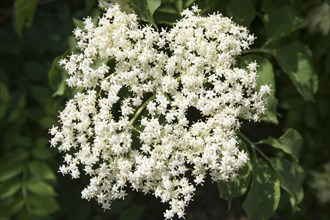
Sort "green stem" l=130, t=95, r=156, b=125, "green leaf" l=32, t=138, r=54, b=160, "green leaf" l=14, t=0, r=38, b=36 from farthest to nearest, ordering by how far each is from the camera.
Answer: "green leaf" l=32, t=138, r=54, b=160
"green leaf" l=14, t=0, r=38, b=36
"green stem" l=130, t=95, r=156, b=125

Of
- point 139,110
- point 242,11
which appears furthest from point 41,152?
point 242,11

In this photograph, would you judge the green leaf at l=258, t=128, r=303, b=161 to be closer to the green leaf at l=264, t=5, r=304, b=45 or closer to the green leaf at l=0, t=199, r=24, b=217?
the green leaf at l=264, t=5, r=304, b=45

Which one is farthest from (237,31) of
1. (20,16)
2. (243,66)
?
(20,16)

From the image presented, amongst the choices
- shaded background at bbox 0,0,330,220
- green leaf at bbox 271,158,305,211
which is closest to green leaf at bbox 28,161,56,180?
shaded background at bbox 0,0,330,220

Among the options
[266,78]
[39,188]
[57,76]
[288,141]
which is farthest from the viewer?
[39,188]

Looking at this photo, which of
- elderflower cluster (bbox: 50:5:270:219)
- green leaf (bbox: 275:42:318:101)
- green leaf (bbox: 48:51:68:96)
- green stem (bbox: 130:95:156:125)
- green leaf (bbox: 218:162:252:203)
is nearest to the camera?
elderflower cluster (bbox: 50:5:270:219)

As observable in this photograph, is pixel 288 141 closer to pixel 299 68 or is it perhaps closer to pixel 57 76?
pixel 299 68

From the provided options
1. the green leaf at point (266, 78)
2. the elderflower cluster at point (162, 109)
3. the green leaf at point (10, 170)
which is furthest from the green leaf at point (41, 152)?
the green leaf at point (266, 78)
